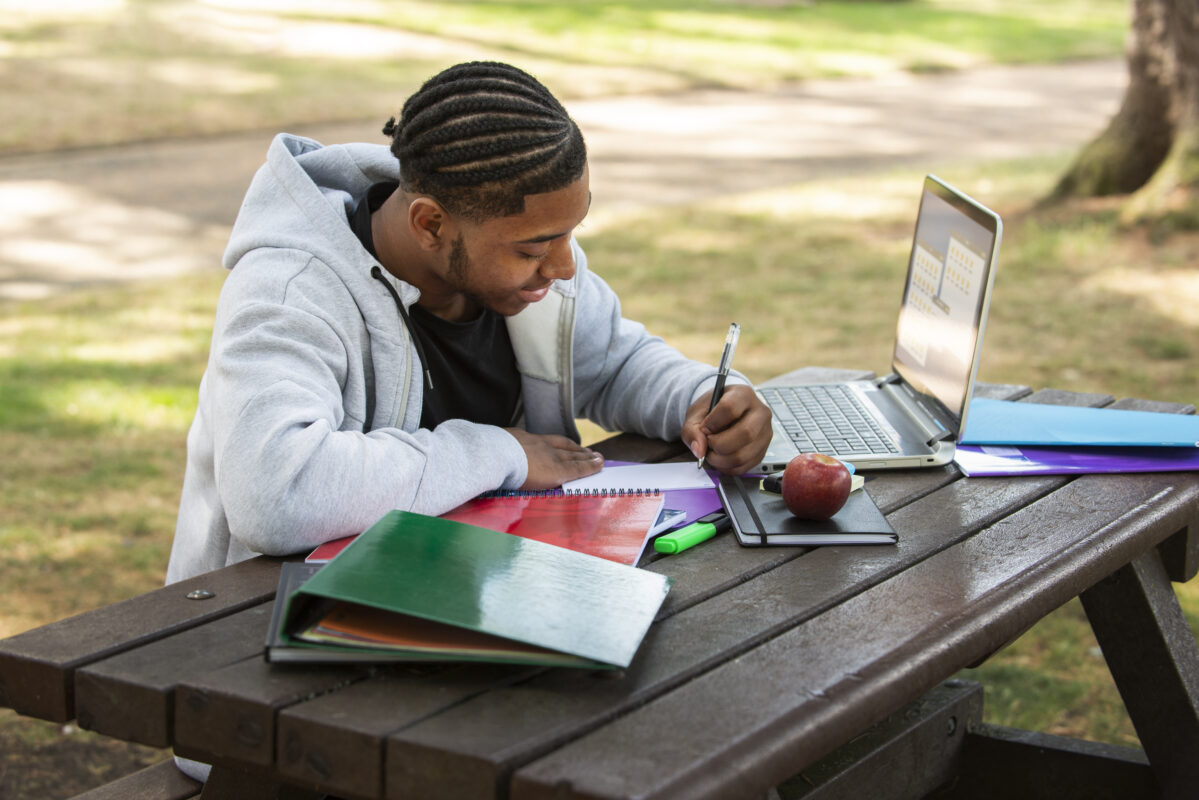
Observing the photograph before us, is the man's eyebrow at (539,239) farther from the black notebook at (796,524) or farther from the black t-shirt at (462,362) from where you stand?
the black notebook at (796,524)

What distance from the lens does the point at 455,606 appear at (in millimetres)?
1462

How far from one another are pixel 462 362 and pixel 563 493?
455mm

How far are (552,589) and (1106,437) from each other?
4.05 feet

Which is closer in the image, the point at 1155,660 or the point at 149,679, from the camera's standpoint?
the point at 149,679

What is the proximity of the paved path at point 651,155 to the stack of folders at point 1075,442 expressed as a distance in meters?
5.35

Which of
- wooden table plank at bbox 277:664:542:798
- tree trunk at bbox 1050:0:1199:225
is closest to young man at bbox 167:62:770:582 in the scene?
wooden table plank at bbox 277:664:542:798

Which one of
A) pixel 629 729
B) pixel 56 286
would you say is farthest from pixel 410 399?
pixel 56 286

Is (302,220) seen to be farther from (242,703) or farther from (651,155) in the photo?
(651,155)

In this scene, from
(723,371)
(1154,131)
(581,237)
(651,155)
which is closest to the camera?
(723,371)

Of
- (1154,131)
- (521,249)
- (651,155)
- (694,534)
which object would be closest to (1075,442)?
(694,534)

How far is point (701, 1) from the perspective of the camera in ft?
64.2

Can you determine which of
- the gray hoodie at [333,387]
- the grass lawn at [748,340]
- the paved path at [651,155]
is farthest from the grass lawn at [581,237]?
the gray hoodie at [333,387]

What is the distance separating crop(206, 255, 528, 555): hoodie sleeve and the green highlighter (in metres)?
0.31

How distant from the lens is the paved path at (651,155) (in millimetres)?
7398
